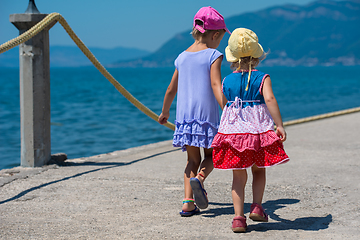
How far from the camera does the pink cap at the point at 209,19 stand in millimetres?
3227

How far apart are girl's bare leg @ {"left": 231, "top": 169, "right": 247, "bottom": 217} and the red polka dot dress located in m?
0.12

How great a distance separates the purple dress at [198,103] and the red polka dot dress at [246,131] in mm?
292

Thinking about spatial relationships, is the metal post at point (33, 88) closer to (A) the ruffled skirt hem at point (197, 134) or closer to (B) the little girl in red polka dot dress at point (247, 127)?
(A) the ruffled skirt hem at point (197, 134)

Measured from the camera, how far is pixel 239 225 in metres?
2.82

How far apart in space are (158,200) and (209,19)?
1.54m

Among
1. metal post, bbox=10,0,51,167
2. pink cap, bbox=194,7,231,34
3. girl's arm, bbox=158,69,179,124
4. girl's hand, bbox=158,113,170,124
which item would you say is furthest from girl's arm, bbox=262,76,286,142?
metal post, bbox=10,0,51,167

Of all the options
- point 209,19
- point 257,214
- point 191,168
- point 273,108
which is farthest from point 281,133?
point 209,19

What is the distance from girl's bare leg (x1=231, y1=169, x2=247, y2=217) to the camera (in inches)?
113

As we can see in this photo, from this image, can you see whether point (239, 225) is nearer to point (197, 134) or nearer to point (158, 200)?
point (197, 134)

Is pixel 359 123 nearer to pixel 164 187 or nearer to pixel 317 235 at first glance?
pixel 164 187

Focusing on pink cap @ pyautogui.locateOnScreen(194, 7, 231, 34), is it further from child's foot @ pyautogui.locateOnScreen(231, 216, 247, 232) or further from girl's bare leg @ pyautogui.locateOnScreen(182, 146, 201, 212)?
child's foot @ pyautogui.locateOnScreen(231, 216, 247, 232)

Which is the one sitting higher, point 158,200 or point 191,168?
point 191,168

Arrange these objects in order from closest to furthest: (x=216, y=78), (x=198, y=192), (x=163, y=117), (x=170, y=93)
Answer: (x=198, y=192) → (x=216, y=78) → (x=170, y=93) → (x=163, y=117)

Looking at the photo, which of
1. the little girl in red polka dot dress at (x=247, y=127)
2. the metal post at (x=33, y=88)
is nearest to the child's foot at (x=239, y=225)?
the little girl in red polka dot dress at (x=247, y=127)
